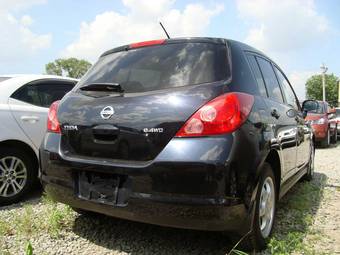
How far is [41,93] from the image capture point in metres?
5.27

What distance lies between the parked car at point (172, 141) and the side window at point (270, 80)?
309 mm

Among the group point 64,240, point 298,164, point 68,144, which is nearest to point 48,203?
point 64,240

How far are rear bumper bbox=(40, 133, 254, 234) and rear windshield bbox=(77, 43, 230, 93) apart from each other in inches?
21.2

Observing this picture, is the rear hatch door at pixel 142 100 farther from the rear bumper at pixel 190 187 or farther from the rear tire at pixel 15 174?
the rear tire at pixel 15 174

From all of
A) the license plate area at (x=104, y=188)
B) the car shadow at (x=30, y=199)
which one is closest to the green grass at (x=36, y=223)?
the car shadow at (x=30, y=199)

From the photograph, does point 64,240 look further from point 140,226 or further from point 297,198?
point 297,198

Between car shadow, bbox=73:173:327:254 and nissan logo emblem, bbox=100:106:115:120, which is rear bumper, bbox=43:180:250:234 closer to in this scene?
car shadow, bbox=73:173:327:254

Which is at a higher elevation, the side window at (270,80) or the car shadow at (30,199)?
the side window at (270,80)

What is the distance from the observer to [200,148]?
2.69 metres

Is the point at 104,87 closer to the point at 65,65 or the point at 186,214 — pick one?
the point at 186,214

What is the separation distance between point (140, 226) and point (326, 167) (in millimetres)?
5259

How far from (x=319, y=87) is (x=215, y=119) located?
8023 cm

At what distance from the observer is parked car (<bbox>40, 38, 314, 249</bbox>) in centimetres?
270

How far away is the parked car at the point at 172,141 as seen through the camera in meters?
2.70
